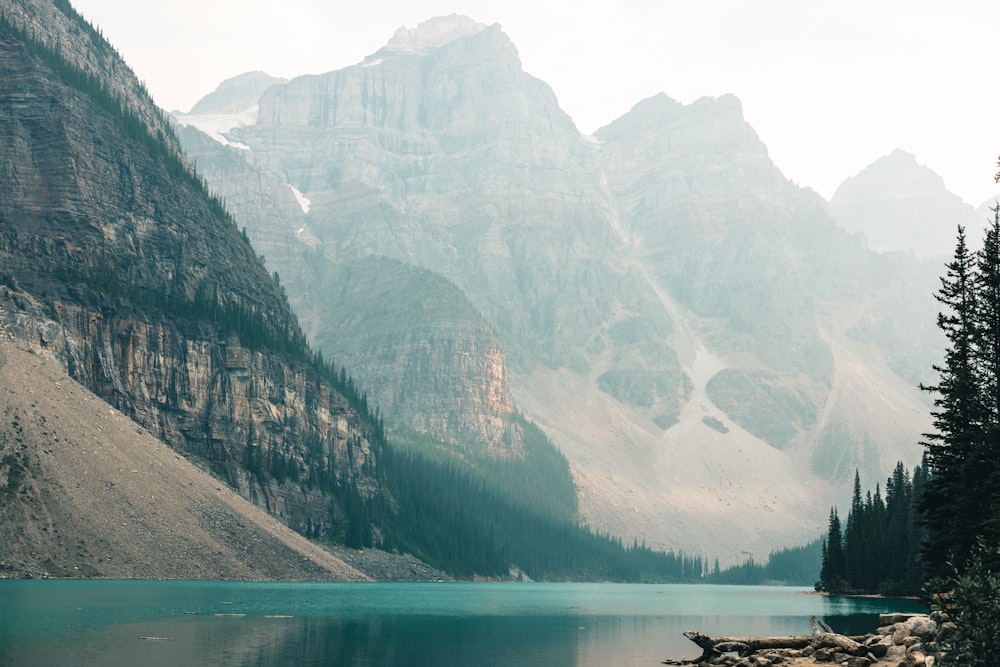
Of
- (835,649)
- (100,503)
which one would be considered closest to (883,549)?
(100,503)

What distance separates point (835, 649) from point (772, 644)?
242 inches

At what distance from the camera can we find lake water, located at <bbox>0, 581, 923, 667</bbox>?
226 feet

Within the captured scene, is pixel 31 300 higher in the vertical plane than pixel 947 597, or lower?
higher

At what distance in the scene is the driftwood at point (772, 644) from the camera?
2415 inches

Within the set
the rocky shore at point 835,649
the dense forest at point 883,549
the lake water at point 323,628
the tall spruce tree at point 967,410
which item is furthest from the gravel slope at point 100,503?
the tall spruce tree at point 967,410

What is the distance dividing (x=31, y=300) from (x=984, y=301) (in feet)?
516

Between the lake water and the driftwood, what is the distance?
11.8ft

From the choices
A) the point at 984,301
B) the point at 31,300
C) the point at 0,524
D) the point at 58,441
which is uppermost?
the point at 31,300

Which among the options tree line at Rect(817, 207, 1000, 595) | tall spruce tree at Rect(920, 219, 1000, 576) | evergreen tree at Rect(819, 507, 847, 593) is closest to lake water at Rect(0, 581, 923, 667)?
tree line at Rect(817, 207, 1000, 595)

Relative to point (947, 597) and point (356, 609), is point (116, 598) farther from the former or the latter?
point (947, 597)

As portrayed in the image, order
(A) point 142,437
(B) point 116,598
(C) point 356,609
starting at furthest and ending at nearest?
(A) point 142,437
(C) point 356,609
(B) point 116,598

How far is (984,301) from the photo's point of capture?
70.6 metres

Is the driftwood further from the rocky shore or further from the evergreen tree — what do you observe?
the evergreen tree

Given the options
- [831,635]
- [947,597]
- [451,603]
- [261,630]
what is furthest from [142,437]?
[947,597]
